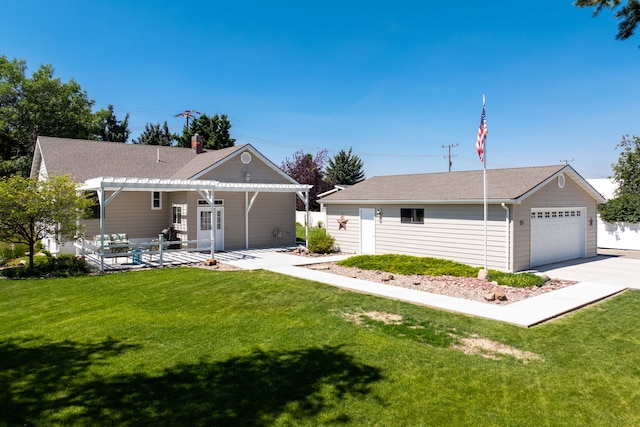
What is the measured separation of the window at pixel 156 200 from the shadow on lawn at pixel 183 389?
1425cm

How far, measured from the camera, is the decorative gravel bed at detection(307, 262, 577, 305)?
9859mm

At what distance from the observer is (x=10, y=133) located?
100 ft

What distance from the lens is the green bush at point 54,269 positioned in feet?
40.7

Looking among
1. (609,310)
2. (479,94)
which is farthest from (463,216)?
(609,310)

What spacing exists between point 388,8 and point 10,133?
29655 mm

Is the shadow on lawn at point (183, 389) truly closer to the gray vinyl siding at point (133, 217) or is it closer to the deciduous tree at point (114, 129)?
the gray vinyl siding at point (133, 217)

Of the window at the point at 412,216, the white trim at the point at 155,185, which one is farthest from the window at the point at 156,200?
the window at the point at 412,216

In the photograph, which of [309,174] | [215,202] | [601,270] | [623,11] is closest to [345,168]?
[309,174]

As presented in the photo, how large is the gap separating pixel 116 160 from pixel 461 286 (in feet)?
59.5

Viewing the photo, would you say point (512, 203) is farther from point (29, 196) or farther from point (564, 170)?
point (29, 196)

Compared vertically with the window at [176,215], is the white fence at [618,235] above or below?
below

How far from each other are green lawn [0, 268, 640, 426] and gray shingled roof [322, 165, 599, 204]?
234 inches

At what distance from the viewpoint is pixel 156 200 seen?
19.8 meters

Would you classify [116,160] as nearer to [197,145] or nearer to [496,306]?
[197,145]
